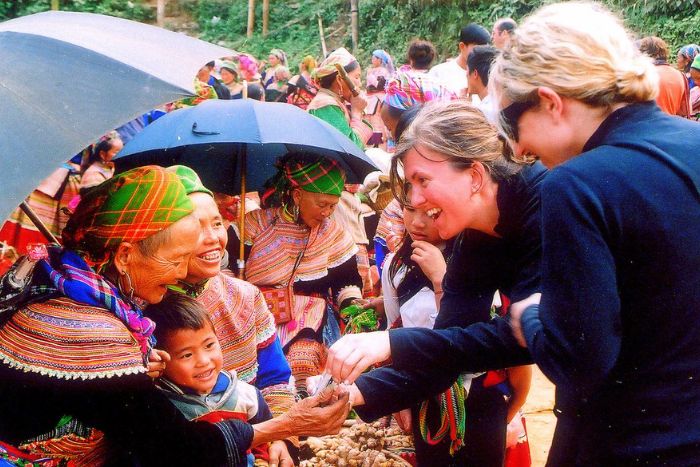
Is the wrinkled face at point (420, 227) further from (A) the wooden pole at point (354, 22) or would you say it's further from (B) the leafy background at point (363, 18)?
(A) the wooden pole at point (354, 22)

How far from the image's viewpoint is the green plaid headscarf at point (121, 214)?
2328 millimetres

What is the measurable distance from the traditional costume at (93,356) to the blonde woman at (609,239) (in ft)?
3.81

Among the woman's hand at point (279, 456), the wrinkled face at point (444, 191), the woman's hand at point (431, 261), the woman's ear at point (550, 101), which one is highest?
the woman's ear at point (550, 101)

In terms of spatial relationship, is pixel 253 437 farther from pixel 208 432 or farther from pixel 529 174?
pixel 529 174

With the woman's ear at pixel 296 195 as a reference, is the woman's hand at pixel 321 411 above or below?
below

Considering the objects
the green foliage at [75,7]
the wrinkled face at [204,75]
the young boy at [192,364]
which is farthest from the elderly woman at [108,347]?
the green foliage at [75,7]

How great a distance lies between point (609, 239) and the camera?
5.18 feet

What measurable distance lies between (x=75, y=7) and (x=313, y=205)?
732 inches

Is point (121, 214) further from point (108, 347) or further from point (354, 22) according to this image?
point (354, 22)

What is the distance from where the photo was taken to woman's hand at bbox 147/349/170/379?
2.37 meters

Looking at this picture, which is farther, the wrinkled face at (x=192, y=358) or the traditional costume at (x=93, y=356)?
the wrinkled face at (x=192, y=358)

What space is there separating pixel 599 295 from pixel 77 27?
6.33ft

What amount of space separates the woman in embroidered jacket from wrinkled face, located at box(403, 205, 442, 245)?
102 centimetres

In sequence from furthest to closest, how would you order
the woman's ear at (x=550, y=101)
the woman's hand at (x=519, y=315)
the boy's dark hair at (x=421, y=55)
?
the boy's dark hair at (x=421, y=55)
the woman's hand at (x=519, y=315)
the woman's ear at (x=550, y=101)
